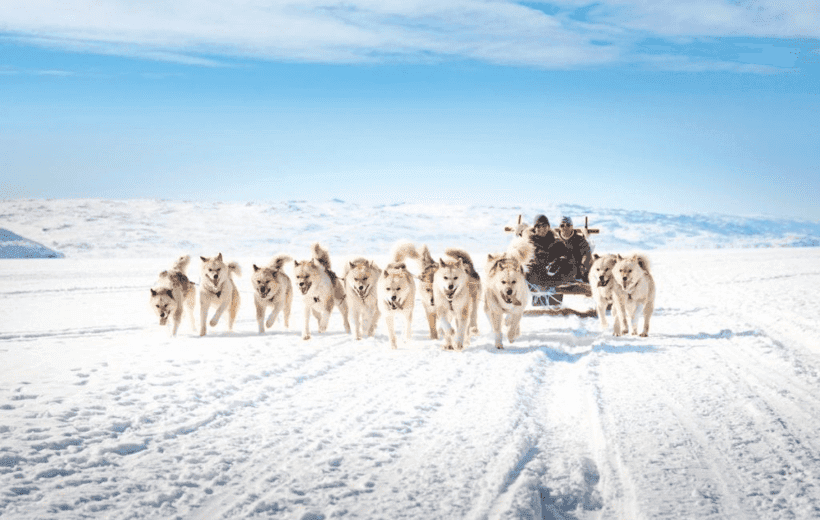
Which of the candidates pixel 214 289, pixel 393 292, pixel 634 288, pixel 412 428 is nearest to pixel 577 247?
pixel 634 288

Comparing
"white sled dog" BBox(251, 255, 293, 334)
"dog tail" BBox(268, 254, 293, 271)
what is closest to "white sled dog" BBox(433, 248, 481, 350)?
"white sled dog" BBox(251, 255, 293, 334)

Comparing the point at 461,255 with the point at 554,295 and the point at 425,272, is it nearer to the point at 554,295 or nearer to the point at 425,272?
the point at 425,272

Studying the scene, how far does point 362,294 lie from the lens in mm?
9594

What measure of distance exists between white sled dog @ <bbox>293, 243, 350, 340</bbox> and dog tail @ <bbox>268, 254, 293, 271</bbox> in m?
0.60

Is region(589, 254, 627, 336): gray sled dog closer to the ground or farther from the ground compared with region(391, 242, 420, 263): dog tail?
closer to the ground

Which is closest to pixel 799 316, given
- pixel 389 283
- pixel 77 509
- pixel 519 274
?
pixel 519 274

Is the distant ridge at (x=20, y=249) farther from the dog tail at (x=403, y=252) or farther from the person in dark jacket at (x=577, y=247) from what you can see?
the dog tail at (x=403, y=252)

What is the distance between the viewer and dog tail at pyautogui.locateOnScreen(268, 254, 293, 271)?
10.8m

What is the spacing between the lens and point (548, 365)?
7.78 metres

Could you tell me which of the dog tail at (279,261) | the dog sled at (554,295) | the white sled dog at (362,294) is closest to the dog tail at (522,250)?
the dog sled at (554,295)

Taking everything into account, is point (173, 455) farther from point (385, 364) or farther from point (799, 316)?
point (799, 316)

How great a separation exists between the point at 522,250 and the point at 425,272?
10.5 ft

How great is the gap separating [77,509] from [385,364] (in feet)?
14.6

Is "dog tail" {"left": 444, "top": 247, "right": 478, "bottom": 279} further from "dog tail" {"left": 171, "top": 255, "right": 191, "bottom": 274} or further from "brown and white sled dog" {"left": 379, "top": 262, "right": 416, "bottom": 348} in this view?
"dog tail" {"left": 171, "top": 255, "right": 191, "bottom": 274}
